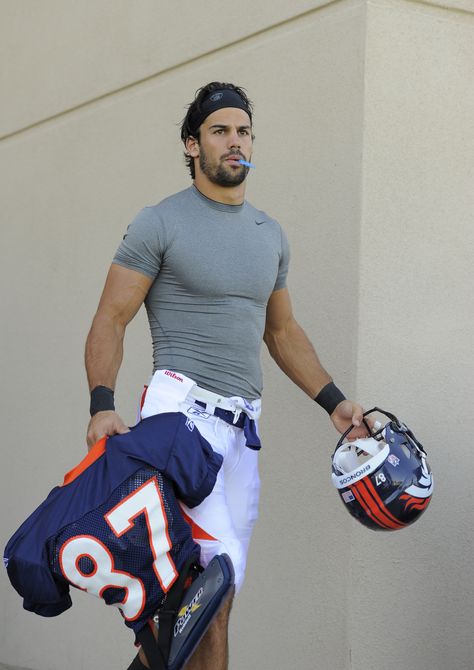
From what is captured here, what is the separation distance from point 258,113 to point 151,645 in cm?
271

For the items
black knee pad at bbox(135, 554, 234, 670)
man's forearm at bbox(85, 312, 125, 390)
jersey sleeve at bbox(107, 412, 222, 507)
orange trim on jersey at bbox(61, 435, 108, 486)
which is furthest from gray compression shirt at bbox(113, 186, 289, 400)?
black knee pad at bbox(135, 554, 234, 670)

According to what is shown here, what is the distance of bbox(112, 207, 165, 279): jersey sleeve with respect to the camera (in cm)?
399

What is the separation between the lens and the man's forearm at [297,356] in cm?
450

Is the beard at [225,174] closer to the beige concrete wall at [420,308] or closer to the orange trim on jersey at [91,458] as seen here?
the beige concrete wall at [420,308]

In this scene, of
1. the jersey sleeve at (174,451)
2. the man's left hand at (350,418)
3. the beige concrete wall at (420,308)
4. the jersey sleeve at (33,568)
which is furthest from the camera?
the beige concrete wall at (420,308)

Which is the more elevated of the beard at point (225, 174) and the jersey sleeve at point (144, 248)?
the beard at point (225, 174)

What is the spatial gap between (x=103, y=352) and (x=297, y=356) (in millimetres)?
922

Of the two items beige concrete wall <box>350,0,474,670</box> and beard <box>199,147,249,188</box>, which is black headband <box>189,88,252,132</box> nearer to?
beard <box>199,147,249,188</box>

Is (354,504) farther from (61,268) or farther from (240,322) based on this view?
(61,268)

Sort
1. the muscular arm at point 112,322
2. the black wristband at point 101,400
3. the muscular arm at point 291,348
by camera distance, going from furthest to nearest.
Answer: the muscular arm at point 291,348 < the muscular arm at point 112,322 < the black wristband at point 101,400

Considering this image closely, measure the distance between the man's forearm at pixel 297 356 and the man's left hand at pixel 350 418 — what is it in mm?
176

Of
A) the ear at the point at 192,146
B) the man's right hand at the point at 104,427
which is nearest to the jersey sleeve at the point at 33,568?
the man's right hand at the point at 104,427

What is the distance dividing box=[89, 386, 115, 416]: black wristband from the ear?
99cm

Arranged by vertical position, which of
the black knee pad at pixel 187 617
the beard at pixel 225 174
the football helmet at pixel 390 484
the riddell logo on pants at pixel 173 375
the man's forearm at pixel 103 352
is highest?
the beard at pixel 225 174
